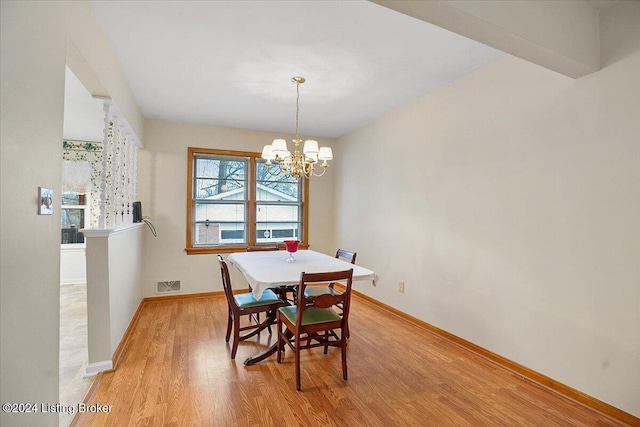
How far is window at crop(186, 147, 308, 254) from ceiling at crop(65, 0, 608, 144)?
956 mm

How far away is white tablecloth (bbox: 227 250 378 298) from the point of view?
91.6 inches

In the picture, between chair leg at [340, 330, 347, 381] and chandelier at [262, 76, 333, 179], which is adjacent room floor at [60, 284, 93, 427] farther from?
chandelier at [262, 76, 333, 179]

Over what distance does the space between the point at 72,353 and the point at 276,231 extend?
309 centimetres

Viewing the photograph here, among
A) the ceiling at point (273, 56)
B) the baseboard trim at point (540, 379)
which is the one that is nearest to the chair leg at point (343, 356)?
the baseboard trim at point (540, 379)

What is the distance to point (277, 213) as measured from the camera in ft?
17.3

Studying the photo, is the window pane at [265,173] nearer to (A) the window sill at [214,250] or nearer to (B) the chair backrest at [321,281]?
(A) the window sill at [214,250]

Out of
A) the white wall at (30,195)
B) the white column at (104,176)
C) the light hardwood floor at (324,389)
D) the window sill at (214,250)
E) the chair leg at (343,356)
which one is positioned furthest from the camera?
the window sill at (214,250)

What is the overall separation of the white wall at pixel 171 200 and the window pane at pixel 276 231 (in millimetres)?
769

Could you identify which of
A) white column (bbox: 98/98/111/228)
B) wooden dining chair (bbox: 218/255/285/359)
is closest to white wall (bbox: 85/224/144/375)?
white column (bbox: 98/98/111/228)

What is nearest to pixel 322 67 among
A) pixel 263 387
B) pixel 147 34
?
pixel 147 34

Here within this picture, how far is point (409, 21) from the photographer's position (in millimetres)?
2107

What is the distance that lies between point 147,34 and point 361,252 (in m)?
3.68

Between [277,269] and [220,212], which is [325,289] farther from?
[220,212]

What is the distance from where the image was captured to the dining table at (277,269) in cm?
233
